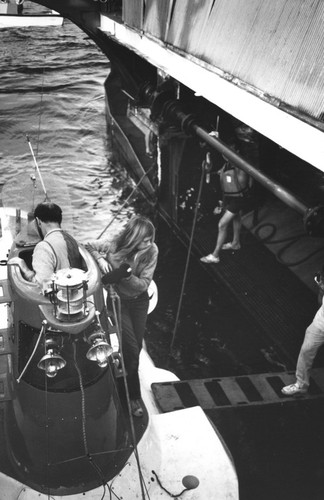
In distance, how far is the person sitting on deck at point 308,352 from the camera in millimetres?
5648

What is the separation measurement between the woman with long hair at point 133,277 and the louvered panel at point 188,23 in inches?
155

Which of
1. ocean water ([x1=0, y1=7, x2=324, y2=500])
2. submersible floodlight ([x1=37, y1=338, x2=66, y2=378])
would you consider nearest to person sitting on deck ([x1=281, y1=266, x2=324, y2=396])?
ocean water ([x1=0, y1=7, x2=324, y2=500])

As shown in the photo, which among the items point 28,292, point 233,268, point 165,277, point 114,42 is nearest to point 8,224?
point 165,277

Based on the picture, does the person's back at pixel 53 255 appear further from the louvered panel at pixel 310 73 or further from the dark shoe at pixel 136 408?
the louvered panel at pixel 310 73

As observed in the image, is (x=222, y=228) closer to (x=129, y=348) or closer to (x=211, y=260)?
(x=211, y=260)

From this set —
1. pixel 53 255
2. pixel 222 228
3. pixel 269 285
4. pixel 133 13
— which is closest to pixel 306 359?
pixel 269 285

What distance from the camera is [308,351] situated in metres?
5.84

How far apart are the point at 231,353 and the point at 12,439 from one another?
338 cm

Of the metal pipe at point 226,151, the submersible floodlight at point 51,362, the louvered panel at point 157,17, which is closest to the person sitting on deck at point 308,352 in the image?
the metal pipe at point 226,151

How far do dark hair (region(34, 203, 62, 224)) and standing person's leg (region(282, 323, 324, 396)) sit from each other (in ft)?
9.13

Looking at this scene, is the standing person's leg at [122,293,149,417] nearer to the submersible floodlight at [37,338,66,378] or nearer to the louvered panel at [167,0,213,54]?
the submersible floodlight at [37,338,66,378]

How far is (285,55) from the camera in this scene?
5898mm

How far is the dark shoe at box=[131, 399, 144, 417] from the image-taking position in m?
5.08

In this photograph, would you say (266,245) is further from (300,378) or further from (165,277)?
(300,378)
